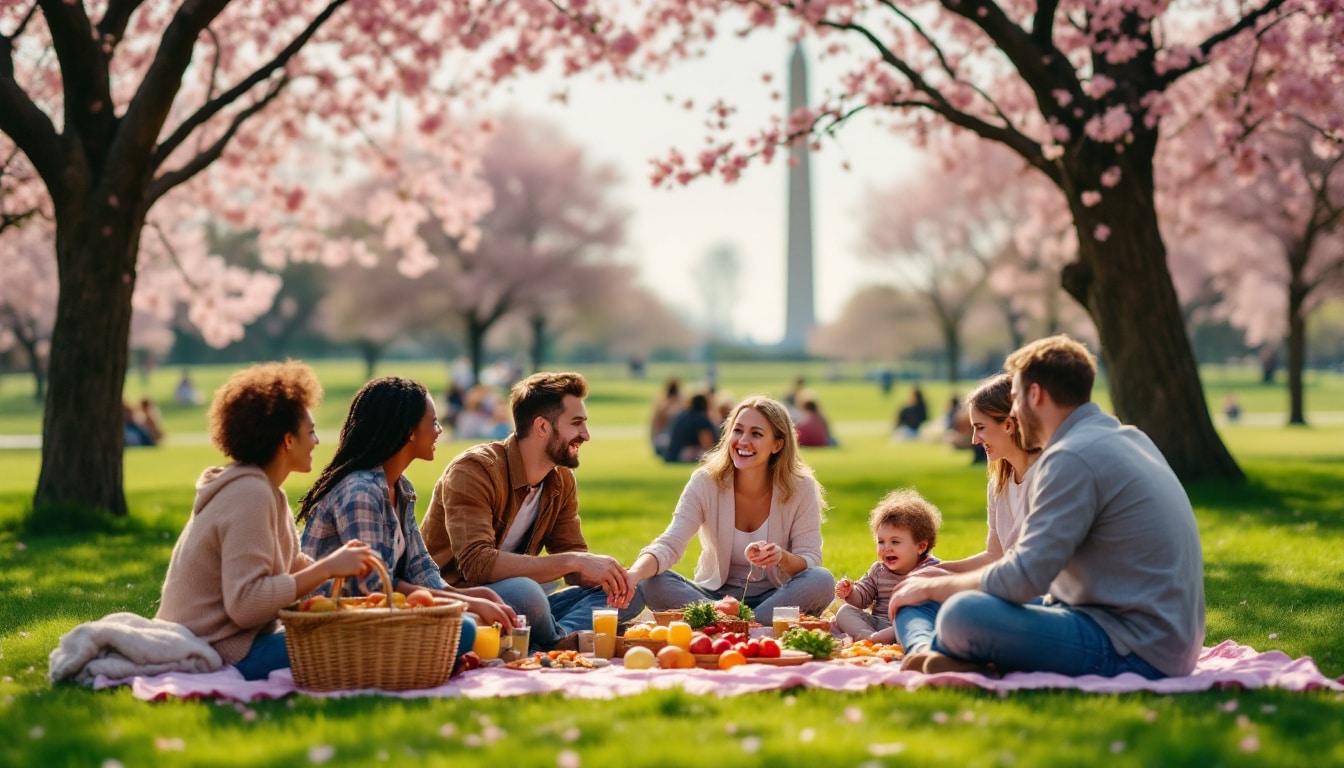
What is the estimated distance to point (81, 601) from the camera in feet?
29.4

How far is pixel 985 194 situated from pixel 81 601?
135 ft

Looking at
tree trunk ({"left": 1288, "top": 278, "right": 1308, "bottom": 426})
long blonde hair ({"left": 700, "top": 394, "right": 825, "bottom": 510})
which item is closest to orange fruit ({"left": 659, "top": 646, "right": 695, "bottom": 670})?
long blonde hair ({"left": 700, "top": 394, "right": 825, "bottom": 510})

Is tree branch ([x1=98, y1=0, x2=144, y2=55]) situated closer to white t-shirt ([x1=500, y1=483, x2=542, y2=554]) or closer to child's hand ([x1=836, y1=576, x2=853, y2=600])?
white t-shirt ([x1=500, y1=483, x2=542, y2=554])

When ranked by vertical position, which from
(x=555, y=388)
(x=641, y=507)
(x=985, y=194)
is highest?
(x=985, y=194)

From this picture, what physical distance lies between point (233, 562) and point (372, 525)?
754 millimetres

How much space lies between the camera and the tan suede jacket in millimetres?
7141

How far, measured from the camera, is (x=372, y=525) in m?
6.29

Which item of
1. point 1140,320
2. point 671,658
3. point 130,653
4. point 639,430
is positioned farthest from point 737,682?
point 639,430

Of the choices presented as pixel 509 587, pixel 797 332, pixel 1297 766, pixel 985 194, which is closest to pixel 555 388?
pixel 509 587

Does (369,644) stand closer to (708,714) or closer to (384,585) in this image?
(384,585)

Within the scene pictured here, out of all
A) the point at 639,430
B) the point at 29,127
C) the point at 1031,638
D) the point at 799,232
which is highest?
the point at 799,232

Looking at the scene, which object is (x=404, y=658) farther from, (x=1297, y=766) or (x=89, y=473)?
(x=89, y=473)

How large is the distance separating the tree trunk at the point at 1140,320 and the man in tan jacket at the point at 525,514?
840 cm

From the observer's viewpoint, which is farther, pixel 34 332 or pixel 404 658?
pixel 34 332
